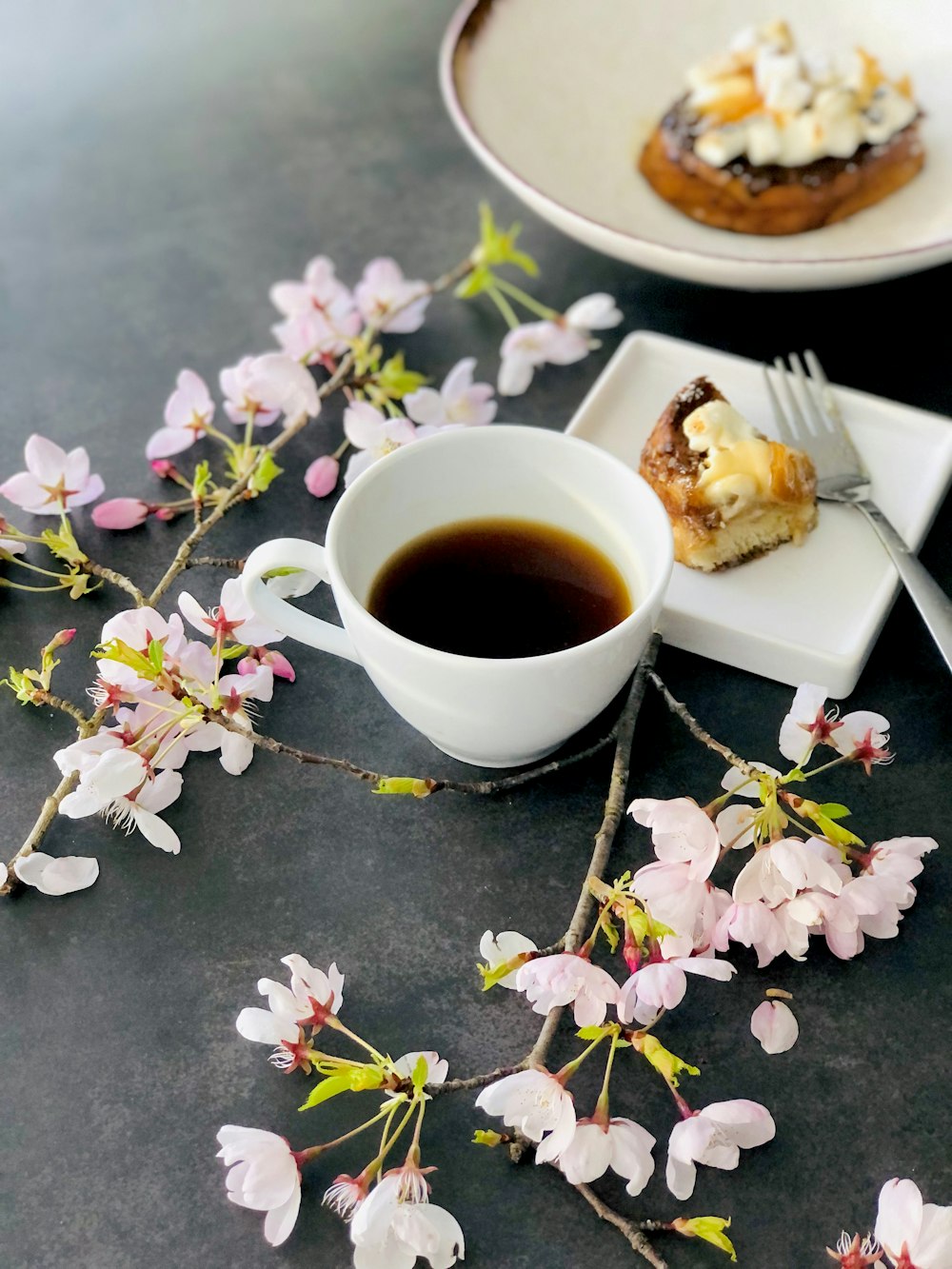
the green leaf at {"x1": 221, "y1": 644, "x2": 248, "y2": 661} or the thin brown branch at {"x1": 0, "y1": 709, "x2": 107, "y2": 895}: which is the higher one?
the green leaf at {"x1": 221, "y1": 644, "x2": 248, "y2": 661}

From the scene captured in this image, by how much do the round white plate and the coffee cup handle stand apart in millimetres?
614

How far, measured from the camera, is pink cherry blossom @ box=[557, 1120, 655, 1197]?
0.78 m

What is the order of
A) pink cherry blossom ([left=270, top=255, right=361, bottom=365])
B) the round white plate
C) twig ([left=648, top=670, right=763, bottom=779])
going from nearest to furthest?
twig ([left=648, top=670, right=763, bottom=779]), pink cherry blossom ([left=270, top=255, right=361, bottom=365]), the round white plate

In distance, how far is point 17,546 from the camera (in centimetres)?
122

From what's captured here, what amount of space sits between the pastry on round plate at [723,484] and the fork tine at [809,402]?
110 millimetres

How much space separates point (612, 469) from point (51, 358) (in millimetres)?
788

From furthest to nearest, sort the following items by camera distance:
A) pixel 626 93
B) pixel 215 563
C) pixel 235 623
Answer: pixel 626 93
pixel 215 563
pixel 235 623

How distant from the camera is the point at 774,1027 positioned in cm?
87

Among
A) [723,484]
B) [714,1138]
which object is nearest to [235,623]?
[723,484]

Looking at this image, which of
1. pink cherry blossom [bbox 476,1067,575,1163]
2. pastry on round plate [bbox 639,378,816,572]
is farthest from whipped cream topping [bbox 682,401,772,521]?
pink cherry blossom [bbox 476,1067,575,1163]

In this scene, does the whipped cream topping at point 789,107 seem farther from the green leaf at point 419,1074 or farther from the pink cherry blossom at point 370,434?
the green leaf at point 419,1074

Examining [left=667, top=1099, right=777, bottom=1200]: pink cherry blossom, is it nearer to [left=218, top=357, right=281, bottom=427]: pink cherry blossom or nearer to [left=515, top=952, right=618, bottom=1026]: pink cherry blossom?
[left=515, top=952, right=618, bottom=1026]: pink cherry blossom

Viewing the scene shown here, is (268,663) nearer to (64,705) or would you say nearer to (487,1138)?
(64,705)

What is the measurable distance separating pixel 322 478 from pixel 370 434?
0.10 m
